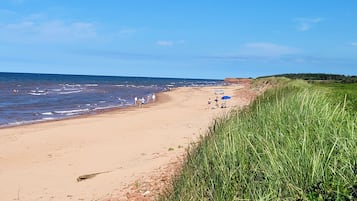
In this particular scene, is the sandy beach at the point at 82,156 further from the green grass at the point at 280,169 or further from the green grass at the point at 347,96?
the green grass at the point at 280,169

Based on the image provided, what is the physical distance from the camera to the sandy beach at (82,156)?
812cm

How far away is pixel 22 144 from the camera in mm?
14273

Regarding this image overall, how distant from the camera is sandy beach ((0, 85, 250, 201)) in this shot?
8.12m

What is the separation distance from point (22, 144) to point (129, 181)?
24.7 ft

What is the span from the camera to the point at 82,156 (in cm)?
1170

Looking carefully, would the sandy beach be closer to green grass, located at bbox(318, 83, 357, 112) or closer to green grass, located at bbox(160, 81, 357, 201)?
green grass, located at bbox(318, 83, 357, 112)

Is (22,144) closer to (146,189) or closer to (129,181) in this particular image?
(129,181)

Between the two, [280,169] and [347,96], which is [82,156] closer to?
[347,96]

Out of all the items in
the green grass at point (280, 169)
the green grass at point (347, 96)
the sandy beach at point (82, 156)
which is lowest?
the sandy beach at point (82, 156)

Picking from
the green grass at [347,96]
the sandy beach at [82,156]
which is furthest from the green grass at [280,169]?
the sandy beach at [82,156]

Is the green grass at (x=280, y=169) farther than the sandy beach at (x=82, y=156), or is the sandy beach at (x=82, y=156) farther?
the sandy beach at (x=82, y=156)

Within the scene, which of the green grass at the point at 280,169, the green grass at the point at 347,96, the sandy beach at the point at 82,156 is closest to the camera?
the green grass at the point at 280,169

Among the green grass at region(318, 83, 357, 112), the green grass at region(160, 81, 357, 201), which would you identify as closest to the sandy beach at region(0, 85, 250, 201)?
the green grass at region(318, 83, 357, 112)

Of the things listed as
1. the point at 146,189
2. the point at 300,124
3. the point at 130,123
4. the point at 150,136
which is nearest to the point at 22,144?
the point at 150,136
